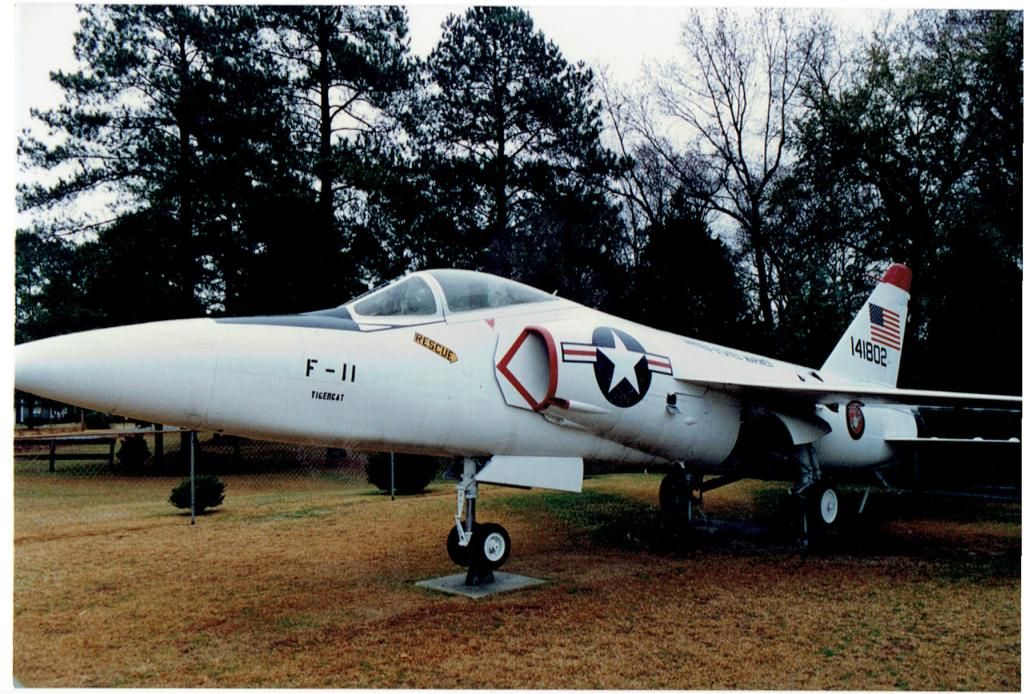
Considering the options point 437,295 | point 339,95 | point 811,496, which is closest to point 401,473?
point 339,95

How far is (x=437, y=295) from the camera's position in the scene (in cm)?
531

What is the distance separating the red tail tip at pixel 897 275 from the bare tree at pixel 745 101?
2730 millimetres

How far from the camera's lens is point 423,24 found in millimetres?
6285

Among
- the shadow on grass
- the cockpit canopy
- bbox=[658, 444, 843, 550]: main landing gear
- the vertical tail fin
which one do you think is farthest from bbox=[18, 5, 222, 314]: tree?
the vertical tail fin

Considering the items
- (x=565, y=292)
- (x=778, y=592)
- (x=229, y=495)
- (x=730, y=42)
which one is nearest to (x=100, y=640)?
(x=778, y=592)

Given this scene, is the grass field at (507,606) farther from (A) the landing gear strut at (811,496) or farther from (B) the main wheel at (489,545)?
(A) the landing gear strut at (811,496)

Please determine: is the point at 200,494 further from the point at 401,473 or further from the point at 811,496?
the point at 811,496

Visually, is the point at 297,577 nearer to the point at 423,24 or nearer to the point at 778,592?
the point at 778,592

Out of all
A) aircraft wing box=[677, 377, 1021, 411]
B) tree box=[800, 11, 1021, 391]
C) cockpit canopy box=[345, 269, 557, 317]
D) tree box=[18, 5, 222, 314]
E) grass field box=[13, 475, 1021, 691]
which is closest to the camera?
grass field box=[13, 475, 1021, 691]

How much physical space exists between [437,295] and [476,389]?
76cm

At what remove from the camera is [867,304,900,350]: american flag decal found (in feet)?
31.4

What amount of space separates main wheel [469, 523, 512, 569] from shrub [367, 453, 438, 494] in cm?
628

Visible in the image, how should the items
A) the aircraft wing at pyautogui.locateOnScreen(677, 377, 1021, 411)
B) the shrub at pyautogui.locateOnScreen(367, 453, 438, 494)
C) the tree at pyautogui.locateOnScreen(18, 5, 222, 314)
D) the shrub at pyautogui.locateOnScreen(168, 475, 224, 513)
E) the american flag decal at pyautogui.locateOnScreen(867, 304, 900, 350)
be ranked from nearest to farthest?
the tree at pyautogui.locateOnScreen(18, 5, 222, 314) → the aircraft wing at pyautogui.locateOnScreen(677, 377, 1021, 411) → the shrub at pyautogui.locateOnScreen(168, 475, 224, 513) → the american flag decal at pyautogui.locateOnScreen(867, 304, 900, 350) → the shrub at pyautogui.locateOnScreen(367, 453, 438, 494)

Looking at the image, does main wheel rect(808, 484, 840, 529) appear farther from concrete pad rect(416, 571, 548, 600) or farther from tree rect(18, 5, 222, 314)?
tree rect(18, 5, 222, 314)
